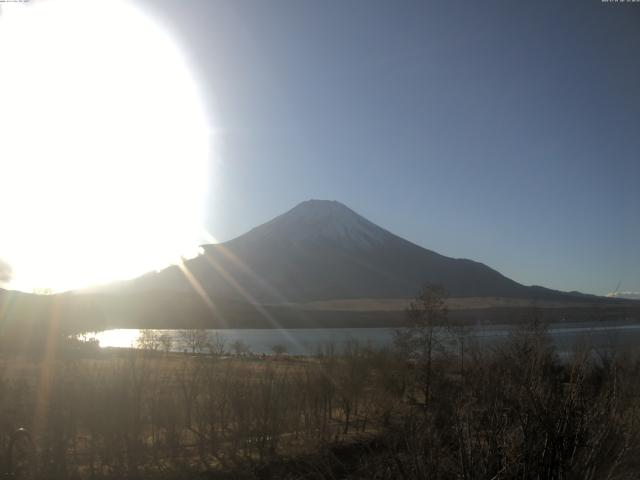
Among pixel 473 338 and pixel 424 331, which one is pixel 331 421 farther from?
pixel 424 331

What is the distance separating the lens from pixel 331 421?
63.3 ft

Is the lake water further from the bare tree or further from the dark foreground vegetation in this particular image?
the bare tree

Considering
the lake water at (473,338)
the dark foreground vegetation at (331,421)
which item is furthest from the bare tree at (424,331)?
the dark foreground vegetation at (331,421)

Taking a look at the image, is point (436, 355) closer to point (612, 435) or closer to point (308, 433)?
point (308, 433)

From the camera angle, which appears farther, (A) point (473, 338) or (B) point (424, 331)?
(B) point (424, 331)

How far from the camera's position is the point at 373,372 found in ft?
72.8

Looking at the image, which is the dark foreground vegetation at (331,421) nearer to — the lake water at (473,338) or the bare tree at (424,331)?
the lake water at (473,338)

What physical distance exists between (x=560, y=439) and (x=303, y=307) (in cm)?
15576

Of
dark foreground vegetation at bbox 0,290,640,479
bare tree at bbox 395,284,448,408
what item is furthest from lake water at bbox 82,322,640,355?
bare tree at bbox 395,284,448,408

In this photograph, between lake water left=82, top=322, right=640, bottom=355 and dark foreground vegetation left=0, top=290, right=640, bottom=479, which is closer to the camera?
dark foreground vegetation left=0, top=290, right=640, bottom=479

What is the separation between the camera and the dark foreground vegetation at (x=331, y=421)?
3918 millimetres

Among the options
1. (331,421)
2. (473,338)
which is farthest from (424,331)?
(331,421)

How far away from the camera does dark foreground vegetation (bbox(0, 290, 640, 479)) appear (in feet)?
12.9

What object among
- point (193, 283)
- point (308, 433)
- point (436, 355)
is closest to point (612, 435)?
point (308, 433)
